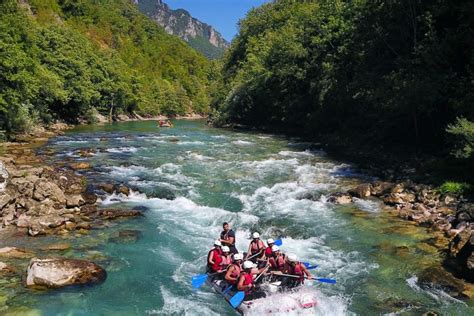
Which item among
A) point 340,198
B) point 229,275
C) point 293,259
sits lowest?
point 229,275

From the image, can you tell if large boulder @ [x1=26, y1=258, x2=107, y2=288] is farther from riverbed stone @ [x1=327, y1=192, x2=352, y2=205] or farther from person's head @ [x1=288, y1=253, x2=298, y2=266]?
riverbed stone @ [x1=327, y1=192, x2=352, y2=205]

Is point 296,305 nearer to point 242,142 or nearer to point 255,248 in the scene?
point 255,248

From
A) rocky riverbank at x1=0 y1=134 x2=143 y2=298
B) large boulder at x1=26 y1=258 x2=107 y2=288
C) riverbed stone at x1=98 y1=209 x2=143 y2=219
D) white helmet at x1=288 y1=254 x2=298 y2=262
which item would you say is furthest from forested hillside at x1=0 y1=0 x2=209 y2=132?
white helmet at x1=288 y1=254 x2=298 y2=262

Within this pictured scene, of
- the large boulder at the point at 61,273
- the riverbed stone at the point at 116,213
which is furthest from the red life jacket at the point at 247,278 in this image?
the riverbed stone at the point at 116,213

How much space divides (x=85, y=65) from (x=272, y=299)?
5234 centimetres

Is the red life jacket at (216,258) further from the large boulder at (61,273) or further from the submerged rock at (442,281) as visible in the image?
the submerged rock at (442,281)

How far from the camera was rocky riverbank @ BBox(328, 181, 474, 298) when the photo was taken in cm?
1054

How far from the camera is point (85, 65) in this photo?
5525cm

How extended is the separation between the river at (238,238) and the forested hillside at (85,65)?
711cm

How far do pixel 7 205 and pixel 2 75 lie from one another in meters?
14.5

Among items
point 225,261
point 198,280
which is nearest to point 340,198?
point 225,261

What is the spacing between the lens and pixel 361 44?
28078 millimetres

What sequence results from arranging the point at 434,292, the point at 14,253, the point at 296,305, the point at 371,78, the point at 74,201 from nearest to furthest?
1. the point at 296,305
2. the point at 434,292
3. the point at 14,253
4. the point at 74,201
5. the point at 371,78

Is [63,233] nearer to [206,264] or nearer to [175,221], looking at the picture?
[175,221]
